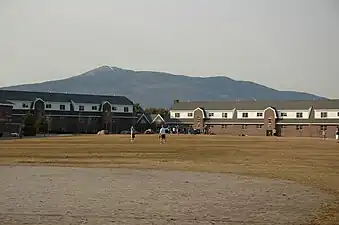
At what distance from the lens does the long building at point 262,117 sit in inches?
4710

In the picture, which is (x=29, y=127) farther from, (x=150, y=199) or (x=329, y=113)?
(x=150, y=199)

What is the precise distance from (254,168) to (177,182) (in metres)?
9.74

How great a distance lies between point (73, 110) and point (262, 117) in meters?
41.5

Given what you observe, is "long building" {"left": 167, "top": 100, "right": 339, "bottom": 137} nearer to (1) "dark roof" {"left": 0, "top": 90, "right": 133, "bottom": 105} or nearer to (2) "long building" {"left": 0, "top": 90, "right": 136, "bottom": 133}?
(2) "long building" {"left": 0, "top": 90, "right": 136, "bottom": 133}

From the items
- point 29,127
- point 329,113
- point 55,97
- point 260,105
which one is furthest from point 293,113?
point 29,127

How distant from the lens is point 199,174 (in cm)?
2825

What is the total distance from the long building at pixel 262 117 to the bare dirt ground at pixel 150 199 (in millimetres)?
95748

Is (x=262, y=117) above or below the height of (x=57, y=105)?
below

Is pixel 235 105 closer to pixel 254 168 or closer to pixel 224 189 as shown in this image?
pixel 254 168

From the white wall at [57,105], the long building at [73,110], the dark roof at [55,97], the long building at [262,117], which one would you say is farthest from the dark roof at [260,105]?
the white wall at [57,105]

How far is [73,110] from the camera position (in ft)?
427

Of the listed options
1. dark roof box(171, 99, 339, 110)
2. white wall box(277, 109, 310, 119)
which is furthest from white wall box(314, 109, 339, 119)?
white wall box(277, 109, 310, 119)

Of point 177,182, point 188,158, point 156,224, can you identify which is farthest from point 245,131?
point 156,224

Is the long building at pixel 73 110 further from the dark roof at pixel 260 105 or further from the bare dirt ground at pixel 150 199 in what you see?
the bare dirt ground at pixel 150 199
